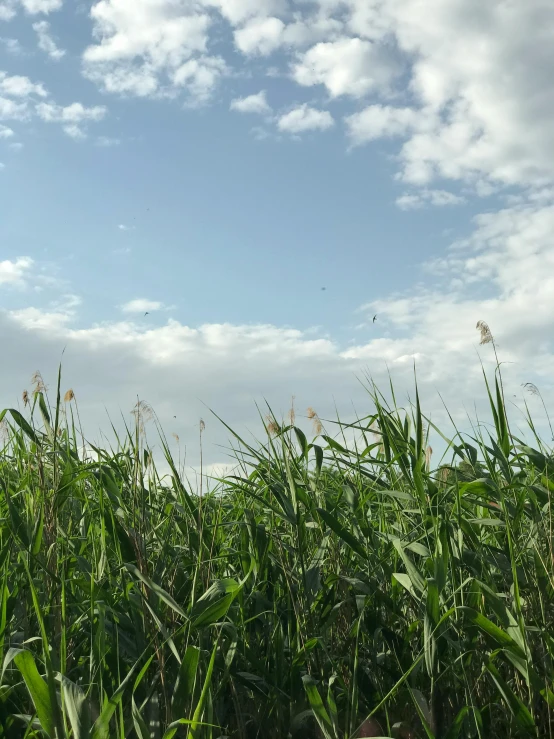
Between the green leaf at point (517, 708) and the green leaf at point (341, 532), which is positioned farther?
the green leaf at point (341, 532)

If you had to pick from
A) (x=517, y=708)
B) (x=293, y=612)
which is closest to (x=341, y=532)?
(x=293, y=612)

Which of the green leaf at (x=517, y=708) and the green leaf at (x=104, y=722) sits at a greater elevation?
the green leaf at (x=104, y=722)

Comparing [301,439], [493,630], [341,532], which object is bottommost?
[493,630]

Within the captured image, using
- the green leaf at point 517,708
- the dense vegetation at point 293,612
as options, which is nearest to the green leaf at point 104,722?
the dense vegetation at point 293,612

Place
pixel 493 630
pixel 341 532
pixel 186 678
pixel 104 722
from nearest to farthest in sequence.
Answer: pixel 104 722, pixel 186 678, pixel 493 630, pixel 341 532

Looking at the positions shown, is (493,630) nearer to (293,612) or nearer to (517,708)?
(517,708)

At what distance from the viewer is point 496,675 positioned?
2.49m

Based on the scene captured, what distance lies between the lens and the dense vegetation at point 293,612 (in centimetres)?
230

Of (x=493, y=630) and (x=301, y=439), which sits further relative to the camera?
(x=301, y=439)

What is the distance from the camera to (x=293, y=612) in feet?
9.30

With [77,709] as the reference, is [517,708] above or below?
below

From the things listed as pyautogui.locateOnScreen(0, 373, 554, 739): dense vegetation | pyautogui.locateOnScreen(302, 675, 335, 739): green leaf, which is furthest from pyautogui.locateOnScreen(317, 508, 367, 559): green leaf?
pyautogui.locateOnScreen(302, 675, 335, 739): green leaf

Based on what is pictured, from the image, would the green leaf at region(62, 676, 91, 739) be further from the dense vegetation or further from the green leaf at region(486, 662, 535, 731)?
the green leaf at region(486, 662, 535, 731)

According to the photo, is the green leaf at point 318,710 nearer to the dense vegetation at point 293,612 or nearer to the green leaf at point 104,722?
the dense vegetation at point 293,612
